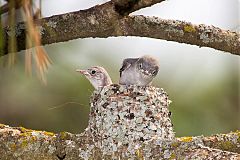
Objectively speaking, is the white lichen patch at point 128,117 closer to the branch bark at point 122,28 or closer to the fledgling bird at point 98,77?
the branch bark at point 122,28

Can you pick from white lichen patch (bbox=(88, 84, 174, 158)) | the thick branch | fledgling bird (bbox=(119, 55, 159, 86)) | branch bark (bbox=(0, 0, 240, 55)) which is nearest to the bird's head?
fledgling bird (bbox=(119, 55, 159, 86))

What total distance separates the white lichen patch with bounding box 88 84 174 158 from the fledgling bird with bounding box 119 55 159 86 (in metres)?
0.18

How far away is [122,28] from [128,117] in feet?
1.04

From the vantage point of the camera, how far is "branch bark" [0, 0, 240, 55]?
8.90 feet

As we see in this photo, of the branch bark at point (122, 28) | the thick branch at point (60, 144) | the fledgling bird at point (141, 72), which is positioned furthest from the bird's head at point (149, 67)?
the thick branch at point (60, 144)

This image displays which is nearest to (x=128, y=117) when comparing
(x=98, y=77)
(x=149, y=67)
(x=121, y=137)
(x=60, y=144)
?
(x=121, y=137)

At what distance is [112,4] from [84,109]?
13.0 ft

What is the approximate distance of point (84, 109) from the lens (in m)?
6.61

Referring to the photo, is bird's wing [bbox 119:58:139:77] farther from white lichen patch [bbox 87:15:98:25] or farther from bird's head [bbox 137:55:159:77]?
white lichen patch [bbox 87:15:98:25]

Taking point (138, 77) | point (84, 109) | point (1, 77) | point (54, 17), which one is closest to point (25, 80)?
point (1, 77)

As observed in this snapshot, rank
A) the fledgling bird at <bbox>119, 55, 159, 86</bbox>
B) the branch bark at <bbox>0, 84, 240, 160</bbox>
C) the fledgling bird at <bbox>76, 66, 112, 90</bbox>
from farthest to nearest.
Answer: the fledgling bird at <bbox>76, 66, 112, 90</bbox> < the fledgling bird at <bbox>119, 55, 159, 86</bbox> < the branch bark at <bbox>0, 84, 240, 160</bbox>

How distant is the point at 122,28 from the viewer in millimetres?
2885

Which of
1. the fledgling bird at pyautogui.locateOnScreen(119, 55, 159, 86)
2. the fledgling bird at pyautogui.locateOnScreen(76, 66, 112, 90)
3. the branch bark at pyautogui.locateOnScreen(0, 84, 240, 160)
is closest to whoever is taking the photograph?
the branch bark at pyautogui.locateOnScreen(0, 84, 240, 160)

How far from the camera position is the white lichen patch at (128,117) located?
2.77 m
